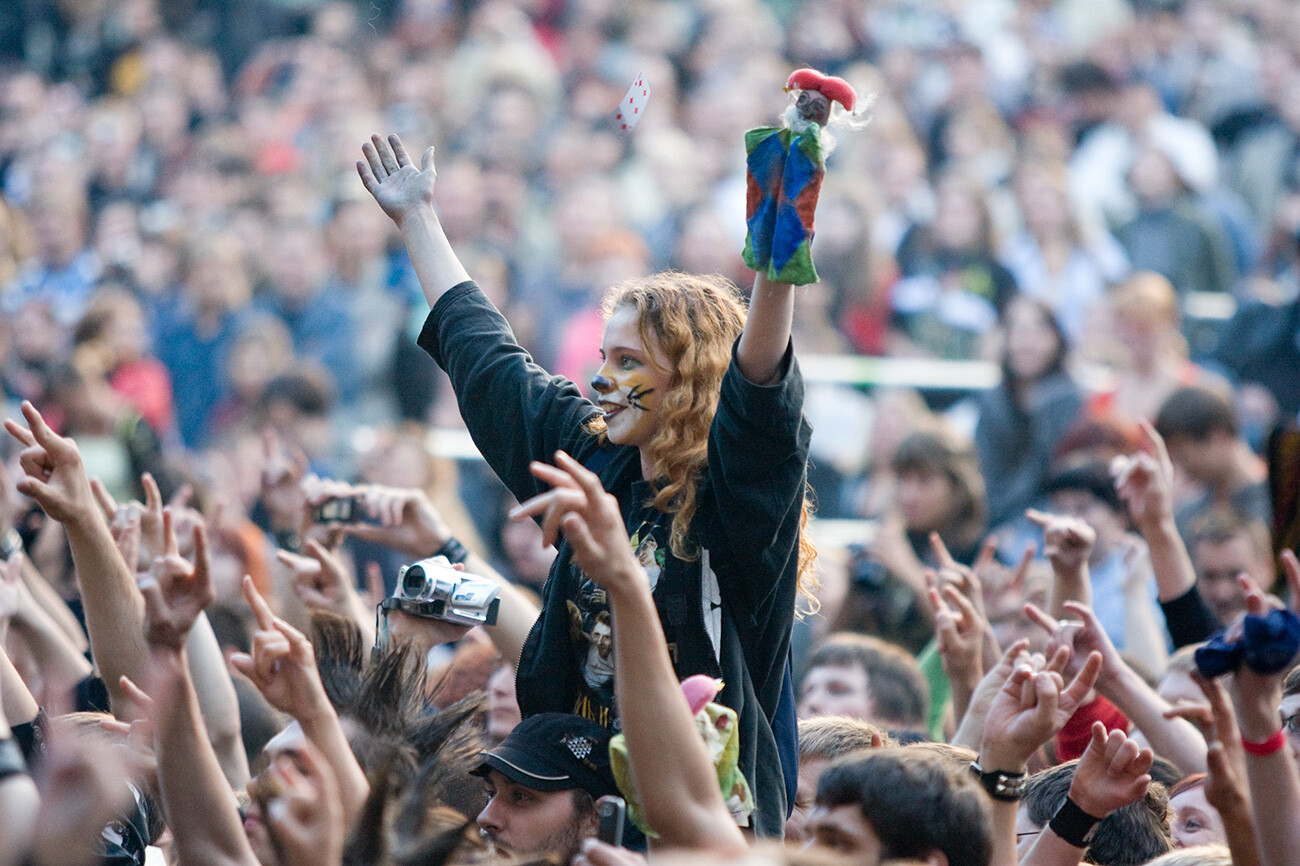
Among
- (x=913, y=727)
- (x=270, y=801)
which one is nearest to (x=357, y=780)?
(x=270, y=801)

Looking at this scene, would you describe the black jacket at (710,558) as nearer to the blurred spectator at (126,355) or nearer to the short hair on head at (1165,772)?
the short hair on head at (1165,772)

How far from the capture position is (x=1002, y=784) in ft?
9.37

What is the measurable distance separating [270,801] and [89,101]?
→ 10.7 metres

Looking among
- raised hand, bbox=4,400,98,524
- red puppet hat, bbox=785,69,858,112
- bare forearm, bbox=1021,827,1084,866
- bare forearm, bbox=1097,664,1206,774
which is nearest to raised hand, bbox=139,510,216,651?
raised hand, bbox=4,400,98,524

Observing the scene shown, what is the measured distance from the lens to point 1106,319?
8.13 metres

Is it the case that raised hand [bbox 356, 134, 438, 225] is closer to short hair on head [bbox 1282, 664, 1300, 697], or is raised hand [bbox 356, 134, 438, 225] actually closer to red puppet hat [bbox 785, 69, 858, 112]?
red puppet hat [bbox 785, 69, 858, 112]

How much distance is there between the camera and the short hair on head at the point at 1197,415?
5.90 meters

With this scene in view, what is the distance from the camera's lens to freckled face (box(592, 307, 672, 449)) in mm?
2842

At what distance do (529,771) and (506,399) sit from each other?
68cm

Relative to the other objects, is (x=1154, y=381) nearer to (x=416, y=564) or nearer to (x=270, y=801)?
(x=416, y=564)

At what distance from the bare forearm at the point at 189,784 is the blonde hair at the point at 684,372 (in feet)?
2.62

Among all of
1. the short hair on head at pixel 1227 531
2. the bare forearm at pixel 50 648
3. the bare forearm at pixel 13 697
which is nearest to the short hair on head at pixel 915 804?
the bare forearm at pixel 13 697

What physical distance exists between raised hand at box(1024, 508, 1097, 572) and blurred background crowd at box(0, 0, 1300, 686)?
48.2 inches

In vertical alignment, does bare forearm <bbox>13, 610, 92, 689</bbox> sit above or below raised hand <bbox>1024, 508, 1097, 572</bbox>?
above
